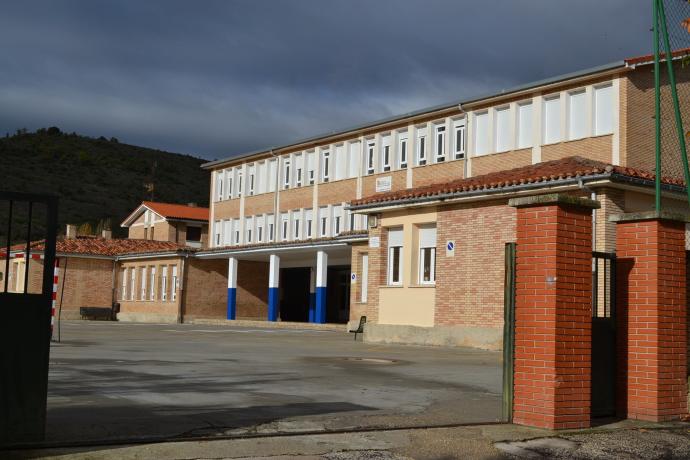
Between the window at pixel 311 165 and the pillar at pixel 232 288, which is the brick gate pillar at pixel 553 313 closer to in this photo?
the pillar at pixel 232 288

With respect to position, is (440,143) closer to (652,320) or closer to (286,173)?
(286,173)

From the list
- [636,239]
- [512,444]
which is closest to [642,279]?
[636,239]

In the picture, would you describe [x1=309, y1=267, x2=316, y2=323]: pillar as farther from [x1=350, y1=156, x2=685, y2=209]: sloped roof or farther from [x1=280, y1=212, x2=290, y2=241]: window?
[x1=350, y1=156, x2=685, y2=209]: sloped roof

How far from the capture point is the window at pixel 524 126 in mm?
34406

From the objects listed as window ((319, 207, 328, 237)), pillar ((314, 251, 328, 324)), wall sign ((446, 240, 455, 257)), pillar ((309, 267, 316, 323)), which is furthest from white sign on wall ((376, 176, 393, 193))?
wall sign ((446, 240, 455, 257))

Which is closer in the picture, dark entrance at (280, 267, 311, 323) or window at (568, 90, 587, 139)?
window at (568, 90, 587, 139)

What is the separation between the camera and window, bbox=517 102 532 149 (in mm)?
34406

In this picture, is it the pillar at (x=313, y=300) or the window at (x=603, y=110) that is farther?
the pillar at (x=313, y=300)

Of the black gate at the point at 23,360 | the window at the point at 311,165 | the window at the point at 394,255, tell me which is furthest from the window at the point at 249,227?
the black gate at the point at 23,360

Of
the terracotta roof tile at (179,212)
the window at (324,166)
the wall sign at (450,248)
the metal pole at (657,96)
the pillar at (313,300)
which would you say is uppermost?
the window at (324,166)

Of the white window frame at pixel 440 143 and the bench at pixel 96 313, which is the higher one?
the white window frame at pixel 440 143

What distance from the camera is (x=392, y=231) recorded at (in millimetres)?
25453

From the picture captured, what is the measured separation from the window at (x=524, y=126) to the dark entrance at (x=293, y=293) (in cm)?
2077

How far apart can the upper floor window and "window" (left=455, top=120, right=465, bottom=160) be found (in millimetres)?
6471
